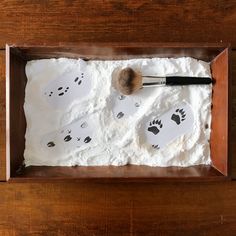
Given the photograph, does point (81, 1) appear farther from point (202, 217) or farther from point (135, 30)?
point (202, 217)

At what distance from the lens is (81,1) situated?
652 millimetres

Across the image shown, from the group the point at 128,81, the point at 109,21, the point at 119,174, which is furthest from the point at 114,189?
the point at 109,21

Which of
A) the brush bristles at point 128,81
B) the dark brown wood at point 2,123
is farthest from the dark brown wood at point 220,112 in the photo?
the dark brown wood at point 2,123

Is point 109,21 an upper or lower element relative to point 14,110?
upper

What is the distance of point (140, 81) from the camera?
→ 24.5 inches

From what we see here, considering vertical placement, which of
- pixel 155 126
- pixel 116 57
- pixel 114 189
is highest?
pixel 116 57

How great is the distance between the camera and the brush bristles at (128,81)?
2.02ft

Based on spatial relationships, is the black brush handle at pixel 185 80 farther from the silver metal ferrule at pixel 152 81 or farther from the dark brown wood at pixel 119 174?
the dark brown wood at pixel 119 174

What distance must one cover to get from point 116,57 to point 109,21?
7 centimetres

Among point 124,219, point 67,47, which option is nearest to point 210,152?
point 124,219

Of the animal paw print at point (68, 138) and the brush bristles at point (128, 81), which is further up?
the brush bristles at point (128, 81)

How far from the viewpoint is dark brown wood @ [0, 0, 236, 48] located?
2.14 feet

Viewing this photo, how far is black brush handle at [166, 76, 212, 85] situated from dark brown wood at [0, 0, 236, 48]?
3.0 inches

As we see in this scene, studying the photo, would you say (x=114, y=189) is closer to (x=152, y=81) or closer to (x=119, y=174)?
(x=119, y=174)
